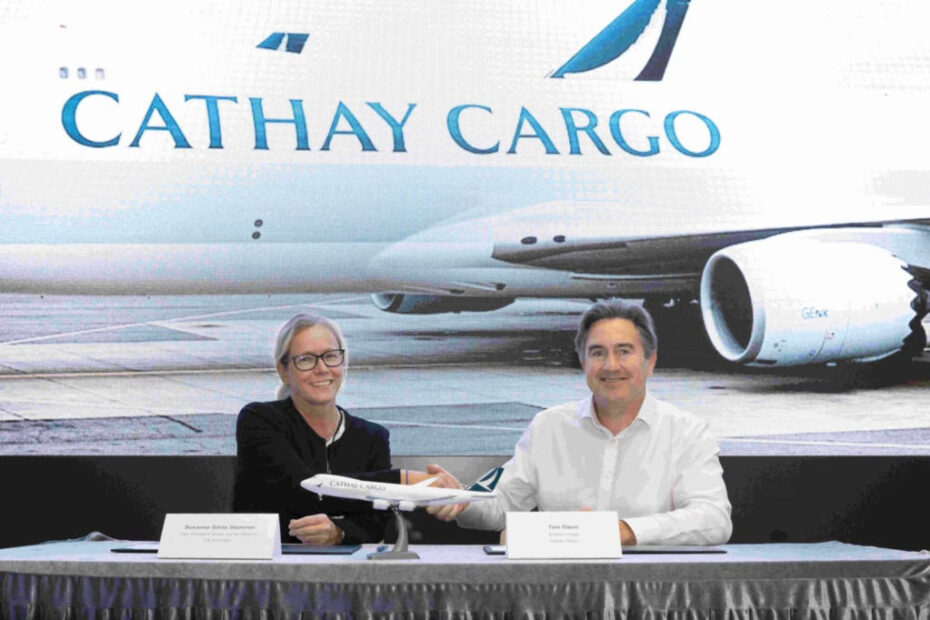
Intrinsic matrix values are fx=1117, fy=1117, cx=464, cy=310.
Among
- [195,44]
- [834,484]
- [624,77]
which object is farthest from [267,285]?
[834,484]

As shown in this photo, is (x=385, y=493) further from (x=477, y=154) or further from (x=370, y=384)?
(x=477, y=154)

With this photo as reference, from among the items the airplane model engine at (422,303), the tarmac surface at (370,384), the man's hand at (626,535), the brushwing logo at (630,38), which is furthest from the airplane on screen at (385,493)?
the brushwing logo at (630,38)

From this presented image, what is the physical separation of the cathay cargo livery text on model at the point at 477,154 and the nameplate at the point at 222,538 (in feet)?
7.48

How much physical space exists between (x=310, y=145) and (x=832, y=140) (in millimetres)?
1987

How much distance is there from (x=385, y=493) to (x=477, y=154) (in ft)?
7.93

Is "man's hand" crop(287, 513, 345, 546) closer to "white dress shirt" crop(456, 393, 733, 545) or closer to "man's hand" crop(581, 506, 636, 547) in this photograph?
"white dress shirt" crop(456, 393, 733, 545)

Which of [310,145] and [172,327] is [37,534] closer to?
[172,327]

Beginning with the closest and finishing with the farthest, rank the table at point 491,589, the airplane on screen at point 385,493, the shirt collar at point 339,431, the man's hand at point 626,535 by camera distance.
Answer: the table at point 491,589
the airplane on screen at point 385,493
the man's hand at point 626,535
the shirt collar at point 339,431

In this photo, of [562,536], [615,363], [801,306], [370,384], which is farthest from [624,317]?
[801,306]

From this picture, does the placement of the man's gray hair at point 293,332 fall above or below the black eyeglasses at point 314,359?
above

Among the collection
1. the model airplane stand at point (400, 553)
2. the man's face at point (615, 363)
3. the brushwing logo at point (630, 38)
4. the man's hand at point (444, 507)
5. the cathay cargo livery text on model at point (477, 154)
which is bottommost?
the model airplane stand at point (400, 553)

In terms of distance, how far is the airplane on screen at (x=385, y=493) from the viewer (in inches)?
70.9

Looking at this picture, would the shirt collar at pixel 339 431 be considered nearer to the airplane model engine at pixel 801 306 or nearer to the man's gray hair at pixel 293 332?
the man's gray hair at pixel 293 332

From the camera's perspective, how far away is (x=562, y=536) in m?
1.74
